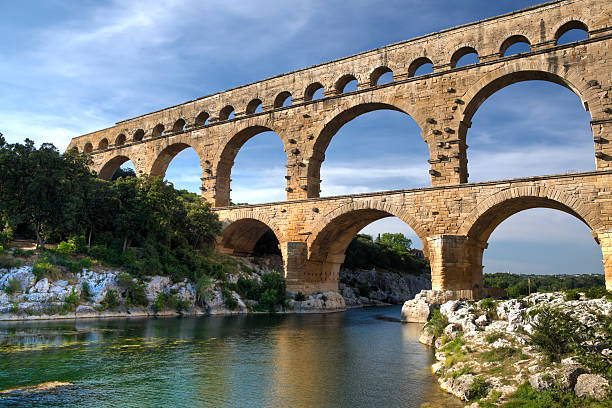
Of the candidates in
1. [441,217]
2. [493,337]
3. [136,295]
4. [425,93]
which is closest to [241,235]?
[136,295]

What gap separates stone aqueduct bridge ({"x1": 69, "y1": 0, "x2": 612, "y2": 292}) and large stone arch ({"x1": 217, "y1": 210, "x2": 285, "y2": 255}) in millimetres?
84

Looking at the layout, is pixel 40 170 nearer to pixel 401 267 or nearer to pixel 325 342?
pixel 325 342

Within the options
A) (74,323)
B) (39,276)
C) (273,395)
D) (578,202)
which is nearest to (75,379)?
(273,395)

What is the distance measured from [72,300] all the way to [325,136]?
542 inches

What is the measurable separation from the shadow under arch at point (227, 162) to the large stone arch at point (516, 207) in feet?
44.3

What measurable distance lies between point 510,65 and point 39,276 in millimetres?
20483

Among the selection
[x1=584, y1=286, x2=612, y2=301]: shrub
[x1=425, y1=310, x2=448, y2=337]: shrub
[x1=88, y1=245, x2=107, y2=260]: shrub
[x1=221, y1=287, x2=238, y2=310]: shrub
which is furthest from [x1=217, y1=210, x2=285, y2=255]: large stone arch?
[x1=584, y1=286, x2=612, y2=301]: shrub

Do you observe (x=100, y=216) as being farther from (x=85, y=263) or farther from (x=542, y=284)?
(x=542, y=284)

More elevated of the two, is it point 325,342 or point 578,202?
point 578,202

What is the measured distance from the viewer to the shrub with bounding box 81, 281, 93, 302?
18766 millimetres

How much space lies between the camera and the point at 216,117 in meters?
29.2

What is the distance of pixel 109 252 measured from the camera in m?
21.6

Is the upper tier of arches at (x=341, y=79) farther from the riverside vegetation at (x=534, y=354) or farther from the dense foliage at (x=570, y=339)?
the dense foliage at (x=570, y=339)

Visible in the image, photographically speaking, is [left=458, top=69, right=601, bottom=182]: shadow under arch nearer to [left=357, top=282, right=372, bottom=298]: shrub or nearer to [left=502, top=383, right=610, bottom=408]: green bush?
[left=502, top=383, right=610, bottom=408]: green bush
